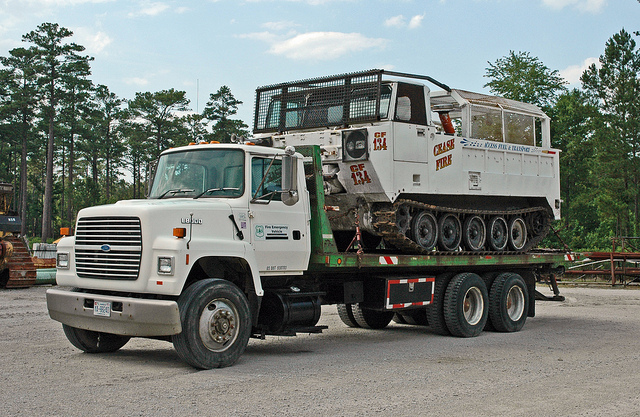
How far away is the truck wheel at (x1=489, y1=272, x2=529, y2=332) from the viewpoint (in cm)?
1321

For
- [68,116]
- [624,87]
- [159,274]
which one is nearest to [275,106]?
[159,274]

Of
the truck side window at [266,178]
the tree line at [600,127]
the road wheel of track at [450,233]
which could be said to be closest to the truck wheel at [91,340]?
the truck side window at [266,178]

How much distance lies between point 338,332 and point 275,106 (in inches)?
170

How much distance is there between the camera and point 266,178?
31.1 ft

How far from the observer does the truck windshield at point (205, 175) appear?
30.4 ft

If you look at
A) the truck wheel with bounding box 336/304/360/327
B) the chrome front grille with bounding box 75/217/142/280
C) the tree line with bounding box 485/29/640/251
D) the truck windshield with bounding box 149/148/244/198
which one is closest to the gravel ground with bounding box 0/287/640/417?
the truck wheel with bounding box 336/304/360/327

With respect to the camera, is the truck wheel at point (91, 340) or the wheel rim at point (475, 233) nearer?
the truck wheel at point (91, 340)

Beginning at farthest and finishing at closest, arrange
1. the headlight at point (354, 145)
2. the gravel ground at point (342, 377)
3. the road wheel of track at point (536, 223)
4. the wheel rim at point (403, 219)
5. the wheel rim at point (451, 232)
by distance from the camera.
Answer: the road wheel of track at point (536, 223), the wheel rim at point (451, 232), the wheel rim at point (403, 219), the headlight at point (354, 145), the gravel ground at point (342, 377)

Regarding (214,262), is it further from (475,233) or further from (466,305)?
(475,233)

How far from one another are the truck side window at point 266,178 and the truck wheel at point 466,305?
4364 mm

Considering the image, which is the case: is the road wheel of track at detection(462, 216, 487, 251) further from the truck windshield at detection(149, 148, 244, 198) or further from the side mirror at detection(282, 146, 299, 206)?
the truck windshield at detection(149, 148, 244, 198)

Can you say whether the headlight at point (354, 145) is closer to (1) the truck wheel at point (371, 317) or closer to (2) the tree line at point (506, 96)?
(1) the truck wheel at point (371, 317)

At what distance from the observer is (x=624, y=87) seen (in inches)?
1889

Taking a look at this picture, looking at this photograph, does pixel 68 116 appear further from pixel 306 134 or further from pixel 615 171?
pixel 306 134
